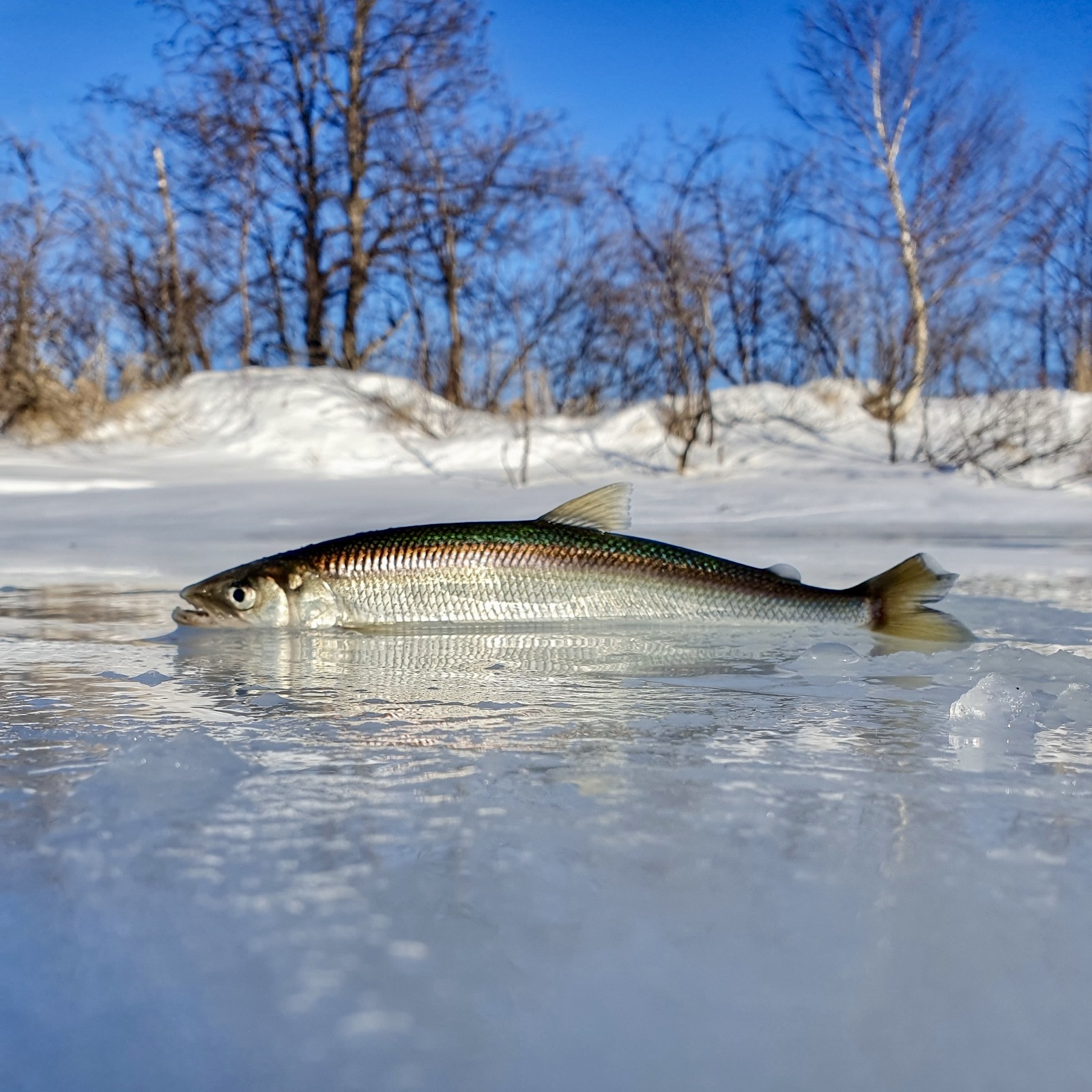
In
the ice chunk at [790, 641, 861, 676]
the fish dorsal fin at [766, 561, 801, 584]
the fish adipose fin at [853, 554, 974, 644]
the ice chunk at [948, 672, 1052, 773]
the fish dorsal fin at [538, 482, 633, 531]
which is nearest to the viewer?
the ice chunk at [948, 672, 1052, 773]

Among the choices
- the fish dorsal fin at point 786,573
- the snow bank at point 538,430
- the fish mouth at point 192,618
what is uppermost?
the snow bank at point 538,430

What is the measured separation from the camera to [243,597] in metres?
2.79

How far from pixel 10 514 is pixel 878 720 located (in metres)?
7.53

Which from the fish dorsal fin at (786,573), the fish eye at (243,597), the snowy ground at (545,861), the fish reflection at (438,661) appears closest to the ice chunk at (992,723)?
the snowy ground at (545,861)

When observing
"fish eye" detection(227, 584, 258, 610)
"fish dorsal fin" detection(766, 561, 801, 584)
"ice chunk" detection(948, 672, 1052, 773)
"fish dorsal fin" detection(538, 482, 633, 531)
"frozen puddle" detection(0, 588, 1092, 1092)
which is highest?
"fish dorsal fin" detection(538, 482, 633, 531)

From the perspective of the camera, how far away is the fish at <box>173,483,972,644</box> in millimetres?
2779

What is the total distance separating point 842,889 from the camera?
1.00m

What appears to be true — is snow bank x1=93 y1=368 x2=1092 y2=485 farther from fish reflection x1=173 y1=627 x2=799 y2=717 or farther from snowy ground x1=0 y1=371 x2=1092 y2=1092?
snowy ground x1=0 y1=371 x2=1092 y2=1092

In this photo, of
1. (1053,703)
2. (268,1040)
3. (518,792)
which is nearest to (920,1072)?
(268,1040)

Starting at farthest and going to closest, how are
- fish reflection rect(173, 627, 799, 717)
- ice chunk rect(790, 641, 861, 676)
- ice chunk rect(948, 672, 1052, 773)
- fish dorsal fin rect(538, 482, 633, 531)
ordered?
fish dorsal fin rect(538, 482, 633, 531) → ice chunk rect(790, 641, 861, 676) → fish reflection rect(173, 627, 799, 717) → ice chunk rect(948, 672, 1052, 773)

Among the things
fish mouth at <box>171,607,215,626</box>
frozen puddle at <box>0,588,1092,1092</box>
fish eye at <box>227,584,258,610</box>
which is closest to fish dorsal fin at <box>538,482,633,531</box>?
fish eye at <box>227,584,258,610</box>

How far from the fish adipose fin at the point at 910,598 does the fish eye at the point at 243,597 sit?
153 cm

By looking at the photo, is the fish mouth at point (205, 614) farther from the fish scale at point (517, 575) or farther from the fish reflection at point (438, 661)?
the fish scale at point (517, 575)

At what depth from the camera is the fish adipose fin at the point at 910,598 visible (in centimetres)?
258
